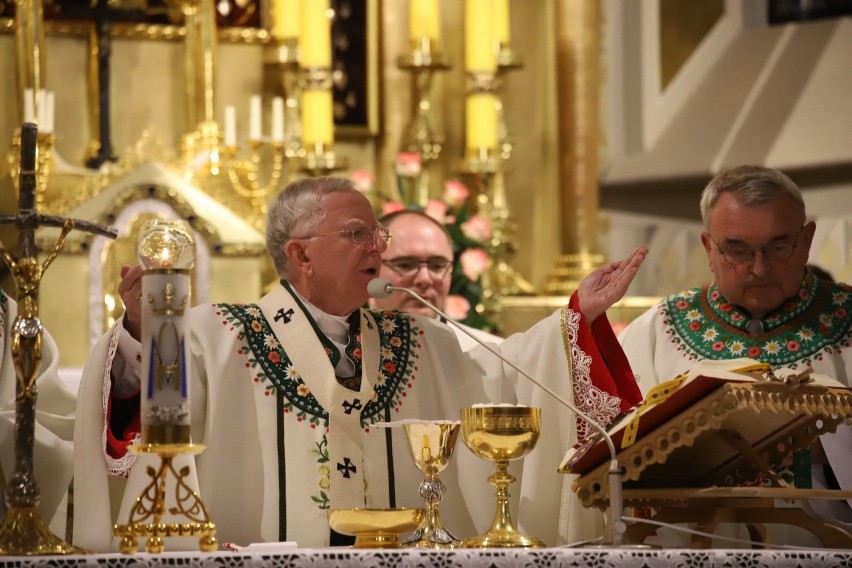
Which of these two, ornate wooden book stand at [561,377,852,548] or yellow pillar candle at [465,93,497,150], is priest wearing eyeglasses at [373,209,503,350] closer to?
yellow pillar candle at [465,93,497,150]

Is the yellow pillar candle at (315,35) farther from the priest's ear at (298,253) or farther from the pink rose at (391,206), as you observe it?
the priest's ear at (298,253)

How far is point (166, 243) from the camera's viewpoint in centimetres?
318

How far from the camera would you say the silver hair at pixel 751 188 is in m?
4.35

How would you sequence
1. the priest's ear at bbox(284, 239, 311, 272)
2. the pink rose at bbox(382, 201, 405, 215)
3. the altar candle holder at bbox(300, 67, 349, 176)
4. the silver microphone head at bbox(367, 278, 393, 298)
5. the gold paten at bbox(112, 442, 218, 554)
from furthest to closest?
the altar candle holder at bbox(300, 67, 349, 176)
the pink rose at bbox(382, 201, 405, 215)
the priest's ear at bbox(284, 239, 311, 272)
the silver microphone head at bbox(367, 278, 393, 298)
the gold paten at bbox(112, 442, 218, 554)

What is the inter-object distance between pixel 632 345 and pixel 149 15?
3283mm

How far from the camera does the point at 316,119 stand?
22.4ft

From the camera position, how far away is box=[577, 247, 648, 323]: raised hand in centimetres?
385

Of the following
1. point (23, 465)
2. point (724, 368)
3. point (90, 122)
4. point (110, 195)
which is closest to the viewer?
point (23, 465)

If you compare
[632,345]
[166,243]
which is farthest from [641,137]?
[166,243]

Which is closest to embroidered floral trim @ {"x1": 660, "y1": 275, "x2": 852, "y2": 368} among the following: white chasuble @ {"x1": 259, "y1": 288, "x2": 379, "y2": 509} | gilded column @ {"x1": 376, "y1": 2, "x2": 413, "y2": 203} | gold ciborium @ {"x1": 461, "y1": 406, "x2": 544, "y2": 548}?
white chasuble @ {"x1": 259, "y1": 288, "x2": 379, "y2": 509}

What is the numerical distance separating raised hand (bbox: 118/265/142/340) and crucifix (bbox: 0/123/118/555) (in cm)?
31

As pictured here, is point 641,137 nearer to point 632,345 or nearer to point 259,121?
point 259,121

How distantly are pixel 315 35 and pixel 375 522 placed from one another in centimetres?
416

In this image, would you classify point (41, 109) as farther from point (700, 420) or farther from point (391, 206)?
point (700, 420)
